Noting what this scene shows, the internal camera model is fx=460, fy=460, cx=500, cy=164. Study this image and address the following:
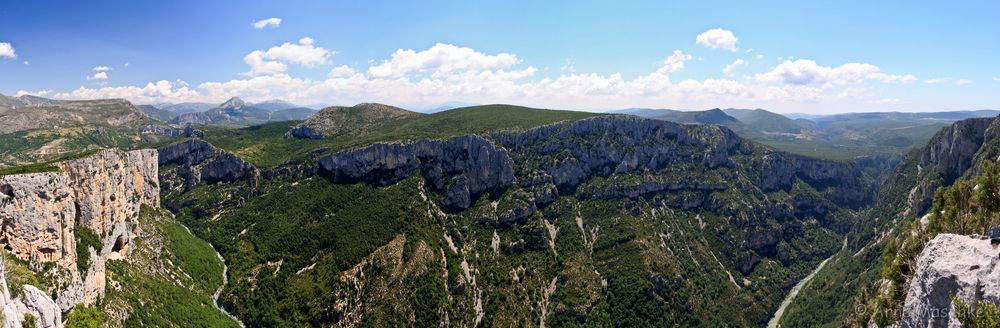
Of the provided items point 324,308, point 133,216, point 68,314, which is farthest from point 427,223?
point 68,314

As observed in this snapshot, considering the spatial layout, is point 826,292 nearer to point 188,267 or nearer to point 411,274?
point 411,274

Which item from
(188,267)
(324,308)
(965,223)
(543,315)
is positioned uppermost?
(965,223)

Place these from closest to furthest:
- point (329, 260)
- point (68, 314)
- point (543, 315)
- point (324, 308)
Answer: point (68, 314) < point (324, 308) < point (329, 260) < point (543, 315)

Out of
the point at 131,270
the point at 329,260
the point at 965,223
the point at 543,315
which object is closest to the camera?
the point at 965,223

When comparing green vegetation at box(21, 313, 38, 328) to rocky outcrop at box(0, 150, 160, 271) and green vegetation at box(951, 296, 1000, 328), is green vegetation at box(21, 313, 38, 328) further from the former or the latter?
green vegetation at box(951, 296, 1000, 328)

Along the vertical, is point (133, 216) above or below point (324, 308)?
above

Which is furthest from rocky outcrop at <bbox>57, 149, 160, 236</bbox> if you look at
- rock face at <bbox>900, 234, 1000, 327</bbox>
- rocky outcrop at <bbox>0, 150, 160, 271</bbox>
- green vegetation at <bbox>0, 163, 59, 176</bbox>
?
rock face at <bbox>900, 234, 1000, 327</bbox>

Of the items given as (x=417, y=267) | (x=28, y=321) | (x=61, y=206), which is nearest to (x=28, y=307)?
(x=28, y=321)

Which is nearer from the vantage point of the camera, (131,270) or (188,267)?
(131,270)
